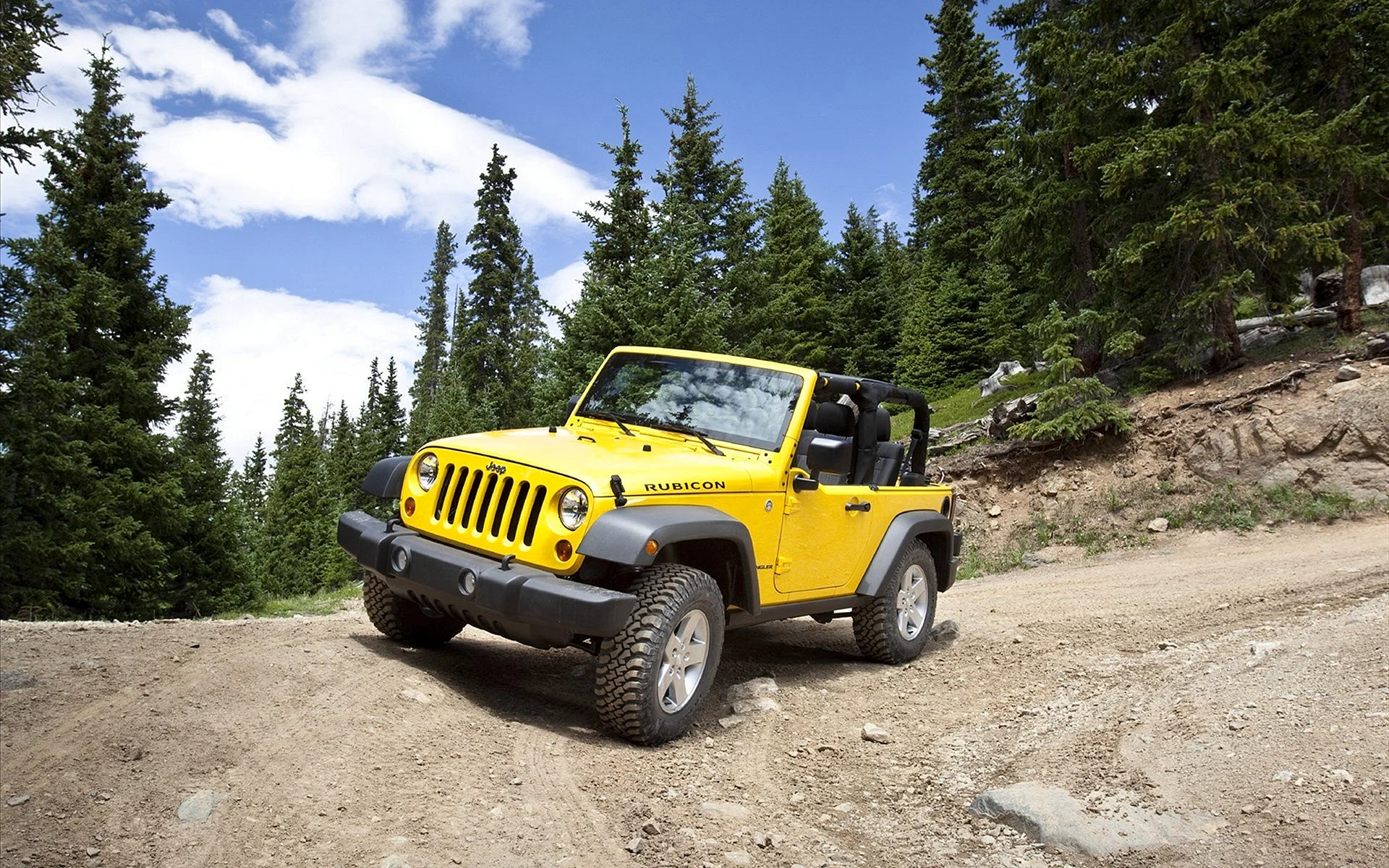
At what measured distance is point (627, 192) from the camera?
24156mm

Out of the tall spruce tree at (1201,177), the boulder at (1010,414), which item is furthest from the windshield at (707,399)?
the boulder at (1010,414)

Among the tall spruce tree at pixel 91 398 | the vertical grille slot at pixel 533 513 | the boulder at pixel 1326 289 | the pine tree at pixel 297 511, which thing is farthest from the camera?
the pine tree at pixel 297 511

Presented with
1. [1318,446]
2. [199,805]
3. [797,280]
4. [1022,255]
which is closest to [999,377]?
[1022,255]

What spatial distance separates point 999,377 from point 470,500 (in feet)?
83.2

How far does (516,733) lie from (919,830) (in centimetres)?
210

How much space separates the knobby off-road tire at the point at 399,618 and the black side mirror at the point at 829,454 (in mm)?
2578

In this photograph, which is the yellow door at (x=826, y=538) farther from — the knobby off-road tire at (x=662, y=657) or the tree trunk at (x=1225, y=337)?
the tree trunk at (x=1225, y=337)

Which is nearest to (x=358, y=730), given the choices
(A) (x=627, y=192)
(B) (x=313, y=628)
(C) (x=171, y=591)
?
(B) (x=313, y=628)

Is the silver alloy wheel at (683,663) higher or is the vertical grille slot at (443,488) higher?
the vertical grille slot at (443,488)

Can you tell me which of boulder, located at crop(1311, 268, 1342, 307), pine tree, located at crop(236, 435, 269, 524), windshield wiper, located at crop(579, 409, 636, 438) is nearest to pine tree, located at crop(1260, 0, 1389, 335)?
boulder, located at crop(1311, 268, 1342, 307)

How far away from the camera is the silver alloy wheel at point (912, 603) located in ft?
23.4

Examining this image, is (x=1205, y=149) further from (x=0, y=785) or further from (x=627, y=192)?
(x=0, y=785)

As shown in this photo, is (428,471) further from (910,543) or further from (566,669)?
(910,543)

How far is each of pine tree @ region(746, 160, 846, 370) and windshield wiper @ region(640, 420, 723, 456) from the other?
23.7 metres
